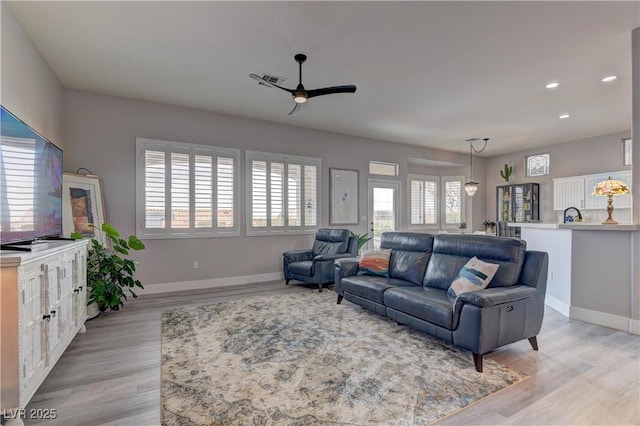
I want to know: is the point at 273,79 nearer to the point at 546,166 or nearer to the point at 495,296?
the point at 495,296

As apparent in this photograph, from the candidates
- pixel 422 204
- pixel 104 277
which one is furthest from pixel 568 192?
pixel 104 277

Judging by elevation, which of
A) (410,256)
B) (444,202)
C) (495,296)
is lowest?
(495,296)

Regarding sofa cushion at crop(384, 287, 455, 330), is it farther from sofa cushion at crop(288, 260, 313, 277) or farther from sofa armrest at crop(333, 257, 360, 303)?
sofa cushion at crop(288, 260, 313, 277)

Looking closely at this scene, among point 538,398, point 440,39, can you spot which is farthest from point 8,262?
point 440,39

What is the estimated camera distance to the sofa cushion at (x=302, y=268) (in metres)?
5.18

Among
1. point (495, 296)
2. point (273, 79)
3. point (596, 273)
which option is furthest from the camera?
point (273, 79)

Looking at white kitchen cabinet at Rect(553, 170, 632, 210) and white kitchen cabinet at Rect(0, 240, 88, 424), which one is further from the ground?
white kitchen cabinet at Rect(553, 170, 632, 210)

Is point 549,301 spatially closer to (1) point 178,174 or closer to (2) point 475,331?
(2) point 475,331

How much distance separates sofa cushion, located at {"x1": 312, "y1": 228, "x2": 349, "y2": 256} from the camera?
18.0 ft

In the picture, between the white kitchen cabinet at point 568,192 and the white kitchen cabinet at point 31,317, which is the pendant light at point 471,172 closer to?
the white kitchen cabinet at point 568,192

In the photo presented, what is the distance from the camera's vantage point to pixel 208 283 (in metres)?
5.36

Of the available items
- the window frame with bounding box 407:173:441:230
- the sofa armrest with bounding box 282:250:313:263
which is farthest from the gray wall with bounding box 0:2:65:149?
the window frame with bounding box 407:173:441:230

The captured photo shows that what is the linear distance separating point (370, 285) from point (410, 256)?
0.69 m

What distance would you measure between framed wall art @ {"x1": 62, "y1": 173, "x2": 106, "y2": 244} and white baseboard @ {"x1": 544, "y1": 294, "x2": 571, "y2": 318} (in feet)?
20.0
